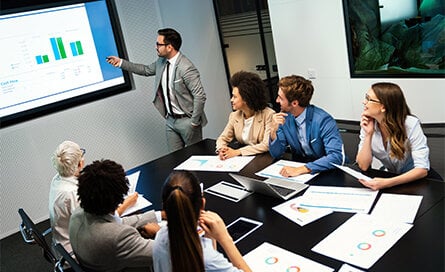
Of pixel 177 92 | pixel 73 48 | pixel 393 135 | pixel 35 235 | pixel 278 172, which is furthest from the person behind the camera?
Result: pixel 73 48

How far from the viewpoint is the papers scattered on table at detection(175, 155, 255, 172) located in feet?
8.55

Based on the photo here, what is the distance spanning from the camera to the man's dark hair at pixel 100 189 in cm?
170

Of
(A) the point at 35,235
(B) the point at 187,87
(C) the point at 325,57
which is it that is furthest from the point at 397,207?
(C) the point at 325,57

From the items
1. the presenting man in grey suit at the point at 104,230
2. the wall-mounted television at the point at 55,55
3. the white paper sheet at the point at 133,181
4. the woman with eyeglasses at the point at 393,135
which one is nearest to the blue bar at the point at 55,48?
the wall-mounted television at the point at 55,55

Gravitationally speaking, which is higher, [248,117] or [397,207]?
[248,117]

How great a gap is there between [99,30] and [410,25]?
A: 2948mm

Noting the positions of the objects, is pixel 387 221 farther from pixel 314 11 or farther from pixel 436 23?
pixel 314 11

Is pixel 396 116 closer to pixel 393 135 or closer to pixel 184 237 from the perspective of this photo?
pixel 393 135

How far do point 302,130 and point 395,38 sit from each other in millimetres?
1591

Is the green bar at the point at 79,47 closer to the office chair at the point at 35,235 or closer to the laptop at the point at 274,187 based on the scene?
the office chair at the point at 35,235

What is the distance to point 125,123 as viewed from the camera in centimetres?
441

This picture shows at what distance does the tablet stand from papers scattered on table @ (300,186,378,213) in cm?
26

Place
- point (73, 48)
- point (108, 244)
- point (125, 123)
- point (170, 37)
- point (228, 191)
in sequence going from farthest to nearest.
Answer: point (125, 123), point (73, 48), point (170, 37), point (228, 191), point (108, 244)

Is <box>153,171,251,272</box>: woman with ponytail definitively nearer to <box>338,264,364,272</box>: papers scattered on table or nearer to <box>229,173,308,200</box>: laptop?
<box>338,264,364,272</box>: papers scattered on table
